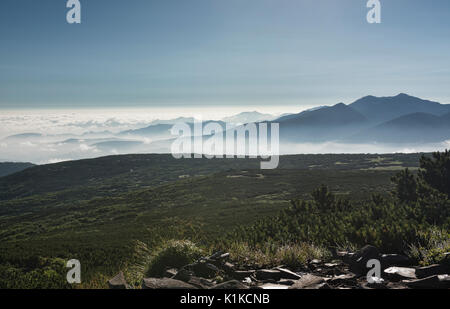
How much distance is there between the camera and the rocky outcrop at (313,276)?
A: 24.1 feet

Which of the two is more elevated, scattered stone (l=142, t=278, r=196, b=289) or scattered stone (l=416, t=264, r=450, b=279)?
scattered stone (l=416, t=264, r=450, b=279)

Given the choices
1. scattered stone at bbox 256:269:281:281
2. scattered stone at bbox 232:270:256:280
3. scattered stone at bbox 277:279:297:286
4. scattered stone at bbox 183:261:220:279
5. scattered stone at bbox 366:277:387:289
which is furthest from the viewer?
scattered stone at bbox 183:261:220:279

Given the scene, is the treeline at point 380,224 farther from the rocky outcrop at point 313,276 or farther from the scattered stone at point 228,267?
the scattered stone at point 228,267

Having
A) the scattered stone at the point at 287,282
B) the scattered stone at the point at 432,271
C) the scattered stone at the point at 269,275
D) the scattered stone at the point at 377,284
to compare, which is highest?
the scattered stone at the point at 432,271

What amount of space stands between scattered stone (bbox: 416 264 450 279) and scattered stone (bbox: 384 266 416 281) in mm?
134

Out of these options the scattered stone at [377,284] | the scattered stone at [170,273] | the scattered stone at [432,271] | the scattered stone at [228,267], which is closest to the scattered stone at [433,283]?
the scattered stone at [377,284]

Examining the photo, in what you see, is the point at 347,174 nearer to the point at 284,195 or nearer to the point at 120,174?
the point at 284,195

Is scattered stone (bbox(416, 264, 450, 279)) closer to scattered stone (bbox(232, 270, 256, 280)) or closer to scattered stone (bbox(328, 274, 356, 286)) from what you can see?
scattered stone (bbox(328, 274, 356, 286))

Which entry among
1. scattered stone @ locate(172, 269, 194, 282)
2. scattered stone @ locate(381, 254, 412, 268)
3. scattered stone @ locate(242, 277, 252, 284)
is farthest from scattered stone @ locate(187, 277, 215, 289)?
scattered stone @ locate(381, 254, 412, 268)

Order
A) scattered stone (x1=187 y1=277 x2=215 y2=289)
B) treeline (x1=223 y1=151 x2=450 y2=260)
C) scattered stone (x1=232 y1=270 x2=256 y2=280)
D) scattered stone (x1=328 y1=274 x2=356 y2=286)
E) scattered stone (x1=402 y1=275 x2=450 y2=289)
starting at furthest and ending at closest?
treeline (x1=223 y1=151 x2=450 y2=260) → scattered stone (x1=232 y1=270 x2=256 y2=280) → scattered stone (x1=328 y1=274 x2=356 y2=286) → scattered stone (x1=187 y1=277 x2=215 y2=289) → scattered stone (x1=402 y1=275 x2=450 y2=289)

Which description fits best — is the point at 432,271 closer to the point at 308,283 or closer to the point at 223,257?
the point at 308,283

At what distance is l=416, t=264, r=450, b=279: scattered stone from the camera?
7.97 m
